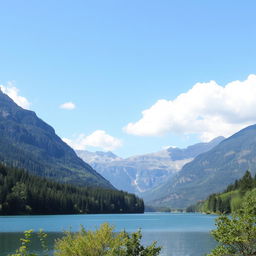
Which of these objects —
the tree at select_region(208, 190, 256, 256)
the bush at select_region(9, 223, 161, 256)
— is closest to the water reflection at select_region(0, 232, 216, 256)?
the bush at select_region(9, 223, 161, 256)

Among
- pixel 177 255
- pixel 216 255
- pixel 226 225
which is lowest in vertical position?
pixel 177 255

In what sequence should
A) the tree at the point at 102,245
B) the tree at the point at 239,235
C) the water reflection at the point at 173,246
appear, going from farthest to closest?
the water reflection at the point at 173,246 → the tree at the point at 239,235 → the tree at the point at 102,245

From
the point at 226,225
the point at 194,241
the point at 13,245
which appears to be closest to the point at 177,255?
the point at 194,241

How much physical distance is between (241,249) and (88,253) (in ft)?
36.6

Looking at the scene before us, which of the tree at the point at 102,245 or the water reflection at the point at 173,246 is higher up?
the tree at the point at 102,245

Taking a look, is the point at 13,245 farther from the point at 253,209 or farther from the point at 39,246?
the point at 253,209

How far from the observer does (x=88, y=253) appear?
2961cm

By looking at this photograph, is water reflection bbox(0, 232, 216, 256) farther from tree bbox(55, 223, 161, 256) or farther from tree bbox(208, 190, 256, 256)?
tree bbox(208, 190, 256, 256)

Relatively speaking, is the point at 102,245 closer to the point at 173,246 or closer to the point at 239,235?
the point at 239,235

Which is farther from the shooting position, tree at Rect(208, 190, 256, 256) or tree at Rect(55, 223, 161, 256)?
tree at Rect(208, 190, 256, 256)

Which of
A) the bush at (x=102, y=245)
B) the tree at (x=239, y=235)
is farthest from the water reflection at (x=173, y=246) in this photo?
the tree at (x=239, y=235)

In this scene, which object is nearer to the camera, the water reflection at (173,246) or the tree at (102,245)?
the tree at (102,245)

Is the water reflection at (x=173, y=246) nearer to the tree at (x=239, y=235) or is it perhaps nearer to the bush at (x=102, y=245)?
the bush at (x=102, y=245)

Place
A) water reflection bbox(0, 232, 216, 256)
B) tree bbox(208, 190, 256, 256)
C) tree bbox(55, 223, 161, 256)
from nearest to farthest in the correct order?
tree bbox(55, 223, 161, 256)
tree bbox(208, 190, 256, 256)
water reflection bbox(0, 232, 216, 256)
